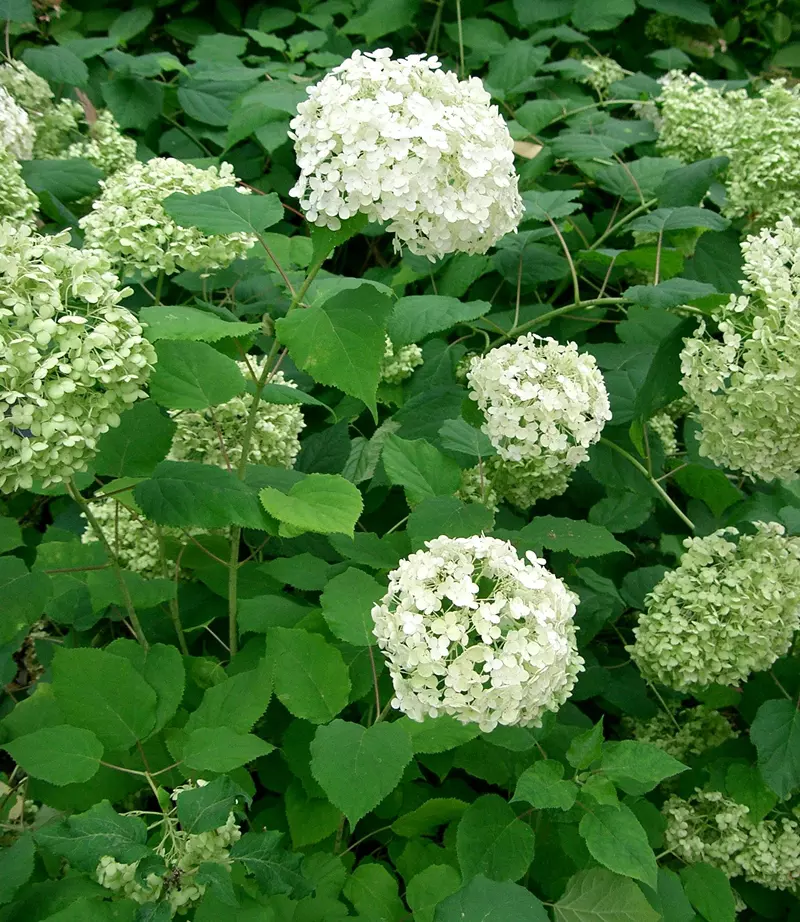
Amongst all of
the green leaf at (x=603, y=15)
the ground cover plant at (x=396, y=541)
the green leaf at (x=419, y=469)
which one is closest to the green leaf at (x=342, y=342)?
the ground cover plant at (x=396, y=541)

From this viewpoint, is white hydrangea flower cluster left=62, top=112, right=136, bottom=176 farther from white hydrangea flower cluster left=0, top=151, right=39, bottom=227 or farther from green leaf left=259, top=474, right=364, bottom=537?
green leaf left=259, top=474, right=364, bottom=537

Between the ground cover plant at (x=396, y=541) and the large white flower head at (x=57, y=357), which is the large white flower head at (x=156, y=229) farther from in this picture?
the large white flower head at (x=57, y=357)

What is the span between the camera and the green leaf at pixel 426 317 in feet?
7.86

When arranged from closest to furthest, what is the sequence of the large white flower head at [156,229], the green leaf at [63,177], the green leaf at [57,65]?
the large white flower head at [156,229] < the green leaf at [63,177] < the green leaf at [57,65]

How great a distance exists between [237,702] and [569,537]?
90cm

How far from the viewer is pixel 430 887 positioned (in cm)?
174

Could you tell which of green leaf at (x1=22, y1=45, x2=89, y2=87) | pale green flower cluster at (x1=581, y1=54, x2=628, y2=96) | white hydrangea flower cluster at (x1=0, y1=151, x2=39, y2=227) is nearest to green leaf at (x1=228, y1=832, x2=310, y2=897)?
white hydrangea flower cluster at (x1=0, y1=151, x2=39, y2=227)

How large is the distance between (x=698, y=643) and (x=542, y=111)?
2375mm

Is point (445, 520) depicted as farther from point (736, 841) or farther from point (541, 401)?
point (736, 841)

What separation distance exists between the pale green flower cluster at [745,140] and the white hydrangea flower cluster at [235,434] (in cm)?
190

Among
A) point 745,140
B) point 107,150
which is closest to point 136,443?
point 107,150

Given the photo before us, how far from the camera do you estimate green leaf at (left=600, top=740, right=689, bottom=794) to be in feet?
5.82

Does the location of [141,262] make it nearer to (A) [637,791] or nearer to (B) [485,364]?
(B) [485,364]

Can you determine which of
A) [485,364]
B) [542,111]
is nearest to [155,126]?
[542,111]
